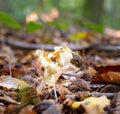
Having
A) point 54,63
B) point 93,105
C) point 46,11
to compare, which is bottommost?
point 93,105

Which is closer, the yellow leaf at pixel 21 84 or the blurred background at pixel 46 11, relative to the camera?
the yellow leaf at pixel 21 84

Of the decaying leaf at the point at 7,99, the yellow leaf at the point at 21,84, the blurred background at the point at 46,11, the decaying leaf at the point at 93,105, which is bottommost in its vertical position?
the decaying leaf at the point at 93,105

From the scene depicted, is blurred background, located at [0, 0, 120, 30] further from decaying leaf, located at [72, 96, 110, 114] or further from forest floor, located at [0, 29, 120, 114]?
decaying leaf, located at [72, 96, 110, 114]

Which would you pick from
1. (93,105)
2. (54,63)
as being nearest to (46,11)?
(54,63)

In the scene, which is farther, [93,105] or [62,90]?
[62,90]

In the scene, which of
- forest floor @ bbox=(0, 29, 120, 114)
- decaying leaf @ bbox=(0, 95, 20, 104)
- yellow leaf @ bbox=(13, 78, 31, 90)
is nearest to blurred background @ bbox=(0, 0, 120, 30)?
forest floor @ bbox=(0, 29, 120, 114)

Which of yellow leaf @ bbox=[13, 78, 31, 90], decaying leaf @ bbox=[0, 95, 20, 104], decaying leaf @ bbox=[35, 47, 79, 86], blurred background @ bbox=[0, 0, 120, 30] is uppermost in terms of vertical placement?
blurred background @ bbox=[0, 0, 120, 30]

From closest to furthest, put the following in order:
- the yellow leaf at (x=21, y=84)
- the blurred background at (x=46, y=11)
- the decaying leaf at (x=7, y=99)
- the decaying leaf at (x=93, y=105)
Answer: the decaying leaf at (x=93, y=105)
the decaying leaf at (x=7, y=99)
the yellow leaf at (x=21, y=84)
the blurred background at (x=46, y=11)

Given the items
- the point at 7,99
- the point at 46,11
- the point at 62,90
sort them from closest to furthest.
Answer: the point at 7,99
the point at 62,90
the point at 46,11

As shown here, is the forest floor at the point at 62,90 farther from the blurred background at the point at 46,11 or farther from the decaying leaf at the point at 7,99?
the blurred background at the point at 46,11

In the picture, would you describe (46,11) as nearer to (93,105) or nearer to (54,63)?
(54,63)

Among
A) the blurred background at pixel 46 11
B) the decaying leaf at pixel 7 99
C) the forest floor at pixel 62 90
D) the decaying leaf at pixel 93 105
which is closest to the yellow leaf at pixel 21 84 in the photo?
the forest floor at pixel 62 90
